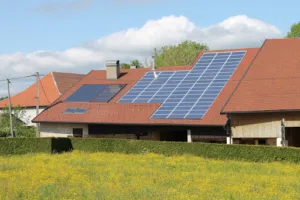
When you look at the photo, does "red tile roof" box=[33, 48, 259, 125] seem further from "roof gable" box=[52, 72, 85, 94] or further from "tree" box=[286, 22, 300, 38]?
"tree" box=[286, 22, 300, 38]

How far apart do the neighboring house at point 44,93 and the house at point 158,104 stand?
1778 cm

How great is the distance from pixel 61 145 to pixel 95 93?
34.2 ft

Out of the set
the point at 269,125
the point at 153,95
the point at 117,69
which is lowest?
the point at 269,125

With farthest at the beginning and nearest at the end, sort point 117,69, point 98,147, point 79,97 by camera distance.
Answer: point 117,69 → point 79,97 → point 98,147

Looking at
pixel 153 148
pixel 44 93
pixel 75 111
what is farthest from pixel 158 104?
pixel 44 93

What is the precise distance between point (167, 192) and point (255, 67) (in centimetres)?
2663

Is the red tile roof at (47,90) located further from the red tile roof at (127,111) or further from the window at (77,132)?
the window at (77,132)

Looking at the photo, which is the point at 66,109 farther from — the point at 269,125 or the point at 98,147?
the point at 269,125

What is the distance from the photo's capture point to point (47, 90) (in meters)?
73.6

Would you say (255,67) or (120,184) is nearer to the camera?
(120,184)

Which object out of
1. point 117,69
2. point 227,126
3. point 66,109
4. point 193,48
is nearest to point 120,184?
point 227,126

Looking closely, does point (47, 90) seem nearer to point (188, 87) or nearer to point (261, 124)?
point (188, 87)

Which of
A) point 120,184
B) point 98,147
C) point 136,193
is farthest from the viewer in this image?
point 98,147

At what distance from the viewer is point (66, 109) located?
166 ft
